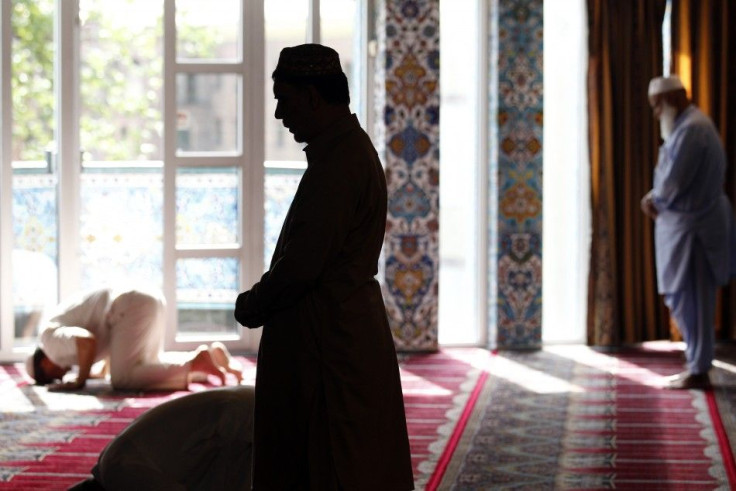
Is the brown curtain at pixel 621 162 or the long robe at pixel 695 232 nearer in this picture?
the long robe at pixel 695 232

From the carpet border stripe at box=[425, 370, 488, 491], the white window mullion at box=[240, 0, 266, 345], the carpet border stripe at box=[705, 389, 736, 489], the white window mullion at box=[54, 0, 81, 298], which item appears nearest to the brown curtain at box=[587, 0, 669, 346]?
the carpet border stripe at box=[425, 370, 488, 491]

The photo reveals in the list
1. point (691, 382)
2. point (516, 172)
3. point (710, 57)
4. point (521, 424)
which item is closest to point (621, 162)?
point (516, 172)

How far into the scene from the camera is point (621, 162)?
765 cm

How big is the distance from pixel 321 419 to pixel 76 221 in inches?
182

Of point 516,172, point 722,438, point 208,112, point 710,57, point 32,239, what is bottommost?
point 722,438

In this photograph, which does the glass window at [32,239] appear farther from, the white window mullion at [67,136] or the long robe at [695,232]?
the long robe at [695,232]

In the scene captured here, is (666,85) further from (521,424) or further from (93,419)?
(93,419)

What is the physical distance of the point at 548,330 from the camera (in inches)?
311

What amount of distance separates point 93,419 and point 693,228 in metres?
2.92

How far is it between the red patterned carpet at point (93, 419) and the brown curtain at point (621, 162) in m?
1.06

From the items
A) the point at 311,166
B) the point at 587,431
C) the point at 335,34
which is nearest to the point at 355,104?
the point at 335,34

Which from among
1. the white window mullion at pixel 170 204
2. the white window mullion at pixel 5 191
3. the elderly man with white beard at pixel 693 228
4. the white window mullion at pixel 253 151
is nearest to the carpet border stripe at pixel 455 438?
the elderly man with white beard at pixel 693 228

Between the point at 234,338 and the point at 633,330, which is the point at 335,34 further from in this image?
the point at 633,330

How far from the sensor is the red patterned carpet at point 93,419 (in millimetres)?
4582
